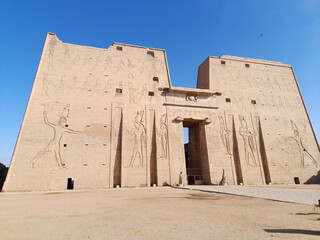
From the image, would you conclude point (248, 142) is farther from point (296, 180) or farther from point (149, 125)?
point (149, 125)

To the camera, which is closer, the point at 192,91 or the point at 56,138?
the point at 56,138

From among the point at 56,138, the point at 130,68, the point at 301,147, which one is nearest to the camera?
the point at 56,138

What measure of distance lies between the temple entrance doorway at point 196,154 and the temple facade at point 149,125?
98 millimetres

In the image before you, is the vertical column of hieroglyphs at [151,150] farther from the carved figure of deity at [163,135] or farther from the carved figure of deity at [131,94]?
the carved figure of deity at [131,94]

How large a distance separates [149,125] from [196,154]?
5.85 meters

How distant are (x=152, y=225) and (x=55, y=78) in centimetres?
1594

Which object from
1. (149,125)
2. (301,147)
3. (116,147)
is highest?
(149,125)

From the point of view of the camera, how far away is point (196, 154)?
18625 mm

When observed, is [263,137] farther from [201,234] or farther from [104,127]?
[201,234]

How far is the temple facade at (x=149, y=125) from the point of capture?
1382cm

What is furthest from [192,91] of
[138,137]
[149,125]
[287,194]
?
[287,194]

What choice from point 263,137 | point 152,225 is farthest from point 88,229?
point 263,137

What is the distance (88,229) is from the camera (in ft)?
10.5

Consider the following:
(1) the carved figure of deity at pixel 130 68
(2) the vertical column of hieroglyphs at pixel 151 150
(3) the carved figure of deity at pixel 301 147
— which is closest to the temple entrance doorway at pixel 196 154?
(2) the vertical column of hieroglyphs at pixel 151 150
